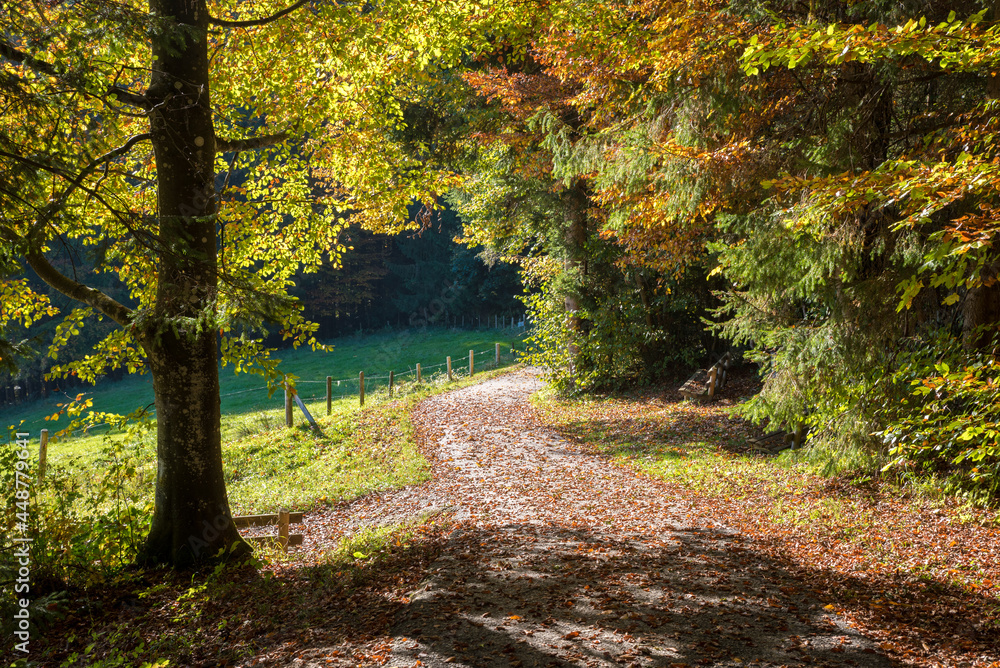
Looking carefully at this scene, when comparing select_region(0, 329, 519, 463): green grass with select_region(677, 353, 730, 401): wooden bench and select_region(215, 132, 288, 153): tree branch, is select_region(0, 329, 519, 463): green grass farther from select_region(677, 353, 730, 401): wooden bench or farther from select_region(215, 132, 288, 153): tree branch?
select_region(215, 132, 288, 153): tree branch

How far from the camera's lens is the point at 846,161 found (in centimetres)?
722

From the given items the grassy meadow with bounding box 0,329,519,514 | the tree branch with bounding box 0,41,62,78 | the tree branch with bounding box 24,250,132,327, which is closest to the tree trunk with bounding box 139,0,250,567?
the tree branch with bounding box 24,250,132,327

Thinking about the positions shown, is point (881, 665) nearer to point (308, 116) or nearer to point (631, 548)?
point (631, 548)

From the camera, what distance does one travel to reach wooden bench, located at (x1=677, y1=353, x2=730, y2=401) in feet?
51.0

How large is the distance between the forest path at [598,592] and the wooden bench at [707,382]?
6247mm

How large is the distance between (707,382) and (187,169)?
513 inches

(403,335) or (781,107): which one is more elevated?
(781,107)

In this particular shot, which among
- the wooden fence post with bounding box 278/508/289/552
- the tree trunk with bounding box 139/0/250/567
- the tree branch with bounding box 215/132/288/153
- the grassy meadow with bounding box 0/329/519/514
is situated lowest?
the grassy meadow with bounding box 0/329/519/514

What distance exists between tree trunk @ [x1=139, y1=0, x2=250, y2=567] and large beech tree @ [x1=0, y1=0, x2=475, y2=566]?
0.02 meters

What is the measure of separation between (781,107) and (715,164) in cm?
157

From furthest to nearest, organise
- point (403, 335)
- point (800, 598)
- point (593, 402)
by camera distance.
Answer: point (403, 335)
point (593, 402)
point (800, 598)

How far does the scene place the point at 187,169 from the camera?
661 cm

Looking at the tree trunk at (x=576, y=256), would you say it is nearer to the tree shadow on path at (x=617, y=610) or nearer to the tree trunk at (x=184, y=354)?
the tree trunk at (x=184, y=354)

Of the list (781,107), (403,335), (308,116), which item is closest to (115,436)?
(308,116)
